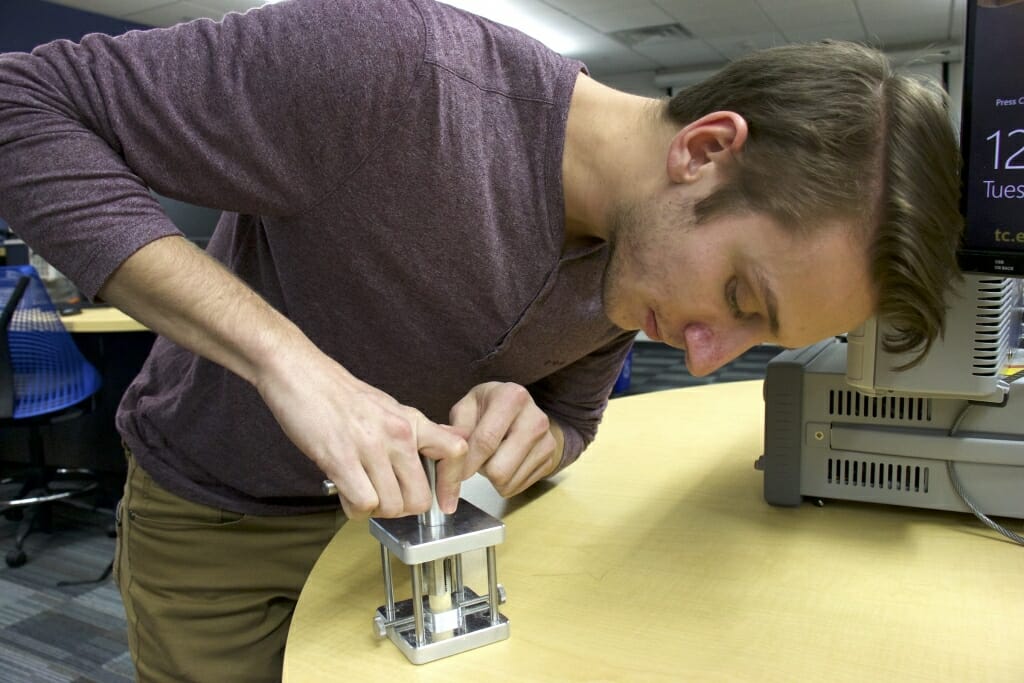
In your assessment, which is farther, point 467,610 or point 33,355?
point 33,355

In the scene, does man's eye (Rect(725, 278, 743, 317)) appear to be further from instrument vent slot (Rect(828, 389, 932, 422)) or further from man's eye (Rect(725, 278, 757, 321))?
instrument vent slot (Rect(828, 389, 932, 422))

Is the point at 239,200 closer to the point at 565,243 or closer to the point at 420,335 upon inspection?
the point at 420,335

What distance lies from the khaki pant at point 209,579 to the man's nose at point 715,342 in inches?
22.7

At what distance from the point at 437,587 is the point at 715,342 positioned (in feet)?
1.39

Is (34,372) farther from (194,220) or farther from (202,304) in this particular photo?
(202,304)

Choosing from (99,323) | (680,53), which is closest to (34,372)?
(99,323)

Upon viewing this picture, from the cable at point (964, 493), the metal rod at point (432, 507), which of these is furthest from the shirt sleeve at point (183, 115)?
the cable at point (964, 493)

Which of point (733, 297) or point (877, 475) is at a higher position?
point (733, 297)

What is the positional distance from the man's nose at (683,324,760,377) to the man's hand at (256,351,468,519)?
0.34 m

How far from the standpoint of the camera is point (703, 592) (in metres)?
0.83

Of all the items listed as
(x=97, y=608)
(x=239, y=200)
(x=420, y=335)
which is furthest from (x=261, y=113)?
(x=97, y=608)

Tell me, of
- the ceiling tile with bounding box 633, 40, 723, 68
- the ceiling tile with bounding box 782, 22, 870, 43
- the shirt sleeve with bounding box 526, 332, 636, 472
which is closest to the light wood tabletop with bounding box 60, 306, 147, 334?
the shirt sleeve with bounding box 526, 332, 636, 472

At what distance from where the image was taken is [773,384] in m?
1.04

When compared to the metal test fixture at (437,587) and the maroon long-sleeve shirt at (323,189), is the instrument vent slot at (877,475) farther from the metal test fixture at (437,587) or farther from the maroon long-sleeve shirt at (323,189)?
the metal test fixture at (437,587)
